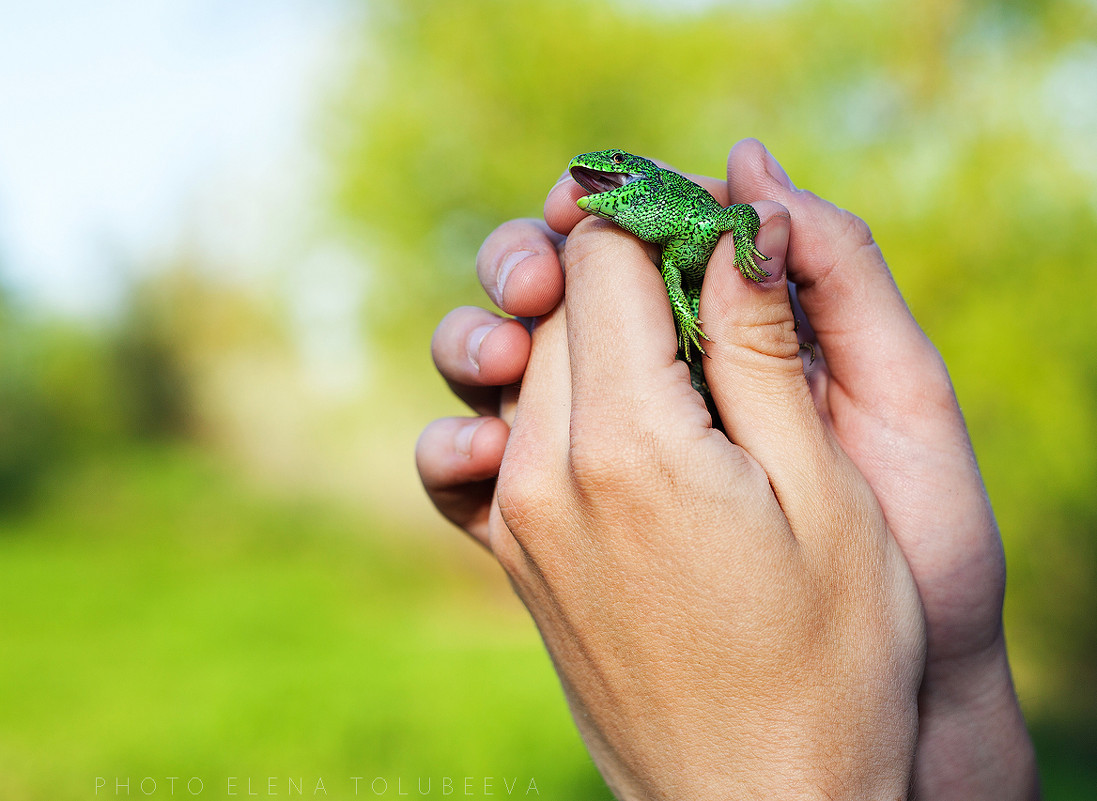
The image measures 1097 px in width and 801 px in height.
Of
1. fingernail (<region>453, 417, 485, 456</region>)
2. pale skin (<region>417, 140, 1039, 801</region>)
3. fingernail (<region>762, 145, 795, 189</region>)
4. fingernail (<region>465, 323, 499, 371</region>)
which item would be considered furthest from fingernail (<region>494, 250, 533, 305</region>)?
fingernail (<region>762, 145, 795, 189</region>)

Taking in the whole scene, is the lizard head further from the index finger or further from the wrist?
the wrist

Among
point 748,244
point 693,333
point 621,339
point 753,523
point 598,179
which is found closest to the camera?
point 753,523

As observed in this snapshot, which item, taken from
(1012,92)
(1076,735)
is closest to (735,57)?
(1012,92)

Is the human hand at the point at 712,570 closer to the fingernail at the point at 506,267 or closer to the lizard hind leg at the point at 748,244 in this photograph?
the lizard hind leg at the point at 748,244

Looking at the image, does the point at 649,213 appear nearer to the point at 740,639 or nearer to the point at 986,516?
the point at 740,639

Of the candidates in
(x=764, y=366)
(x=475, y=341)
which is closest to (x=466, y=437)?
(x=475, y=341)

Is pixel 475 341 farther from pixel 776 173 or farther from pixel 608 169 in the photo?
pixel 776 173
